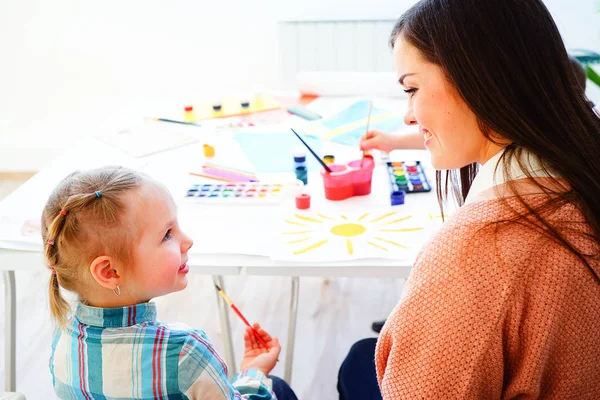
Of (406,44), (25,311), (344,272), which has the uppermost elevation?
(406,44)

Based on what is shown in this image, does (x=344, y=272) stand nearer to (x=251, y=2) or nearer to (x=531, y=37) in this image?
(x=531, y=37)

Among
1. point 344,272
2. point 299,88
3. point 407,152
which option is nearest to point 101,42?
point 299,88

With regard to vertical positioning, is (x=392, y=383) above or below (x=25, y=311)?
above

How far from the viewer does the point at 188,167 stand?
1.89m

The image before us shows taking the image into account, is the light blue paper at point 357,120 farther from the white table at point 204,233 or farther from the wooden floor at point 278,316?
the wooden floor at point 278,316

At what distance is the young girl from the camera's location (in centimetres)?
106

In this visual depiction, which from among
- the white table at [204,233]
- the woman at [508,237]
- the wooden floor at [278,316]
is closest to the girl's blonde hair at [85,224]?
the white table at [204,233]

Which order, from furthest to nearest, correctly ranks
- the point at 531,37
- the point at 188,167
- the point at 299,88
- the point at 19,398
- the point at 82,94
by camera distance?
the point at 82,94, the point at 299,88, the point at 188,167, the point at 19,398, the point at 531,37

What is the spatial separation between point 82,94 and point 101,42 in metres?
0.32

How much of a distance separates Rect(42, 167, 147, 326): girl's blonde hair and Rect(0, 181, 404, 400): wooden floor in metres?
1.15

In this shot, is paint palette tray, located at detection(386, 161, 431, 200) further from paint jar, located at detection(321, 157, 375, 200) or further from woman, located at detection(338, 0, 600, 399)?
woman, located at detection(338, 0, 600, 399)

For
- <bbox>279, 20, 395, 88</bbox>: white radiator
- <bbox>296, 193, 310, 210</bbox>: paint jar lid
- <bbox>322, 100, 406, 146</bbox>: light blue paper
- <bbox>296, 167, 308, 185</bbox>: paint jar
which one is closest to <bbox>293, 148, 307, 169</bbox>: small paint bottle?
<bbox>296, 167, 308, 185</bbox>: paint jar

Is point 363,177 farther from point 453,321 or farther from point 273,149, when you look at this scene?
point 453,321

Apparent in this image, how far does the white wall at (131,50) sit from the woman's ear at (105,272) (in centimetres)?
252
